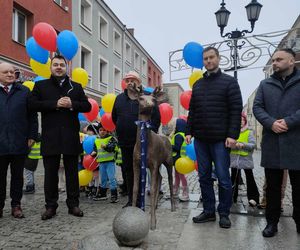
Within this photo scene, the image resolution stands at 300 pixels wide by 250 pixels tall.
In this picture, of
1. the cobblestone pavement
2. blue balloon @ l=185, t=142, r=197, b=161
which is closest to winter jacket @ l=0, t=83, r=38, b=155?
the cobblestone pavement

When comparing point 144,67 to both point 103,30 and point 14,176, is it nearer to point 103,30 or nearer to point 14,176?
point 103,30

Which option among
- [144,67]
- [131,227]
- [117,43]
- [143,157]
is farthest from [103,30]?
[131,227]

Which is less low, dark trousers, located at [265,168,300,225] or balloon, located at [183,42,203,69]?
balloon, located at [183,42,203,69]

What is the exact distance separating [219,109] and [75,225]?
246 cm

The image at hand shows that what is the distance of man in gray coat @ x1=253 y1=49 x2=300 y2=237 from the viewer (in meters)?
4.09

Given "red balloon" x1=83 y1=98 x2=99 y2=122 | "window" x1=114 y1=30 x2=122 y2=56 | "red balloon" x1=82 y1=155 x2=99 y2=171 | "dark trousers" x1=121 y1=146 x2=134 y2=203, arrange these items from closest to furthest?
"dark trousers" x1=121 y1=146 x2=134 y2=203 < "red balloon" x1=82 y1=155 x2=99 y2=171 < "red balloon" x1=83 y1=98 x2=99 y2=122 < "window" x1=114 y1=30 x2=122 y2=56

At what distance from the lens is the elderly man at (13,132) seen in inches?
193

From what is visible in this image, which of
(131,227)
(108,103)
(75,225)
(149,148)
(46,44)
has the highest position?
(46,44)

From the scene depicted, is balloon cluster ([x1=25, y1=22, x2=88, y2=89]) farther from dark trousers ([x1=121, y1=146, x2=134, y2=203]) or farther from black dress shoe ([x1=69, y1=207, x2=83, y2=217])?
black dress shoe ([x1=69, y1=207, x2=83, y2=217])

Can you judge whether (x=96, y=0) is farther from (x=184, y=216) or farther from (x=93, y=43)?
(x=184, y=216)

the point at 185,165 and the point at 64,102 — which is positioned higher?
the point at 64,102

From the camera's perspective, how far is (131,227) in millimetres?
3449

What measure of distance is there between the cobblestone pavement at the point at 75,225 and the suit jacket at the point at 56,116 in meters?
0.98

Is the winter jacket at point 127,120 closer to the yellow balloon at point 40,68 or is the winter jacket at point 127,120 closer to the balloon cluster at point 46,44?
the balloon cluster at point 46,44
